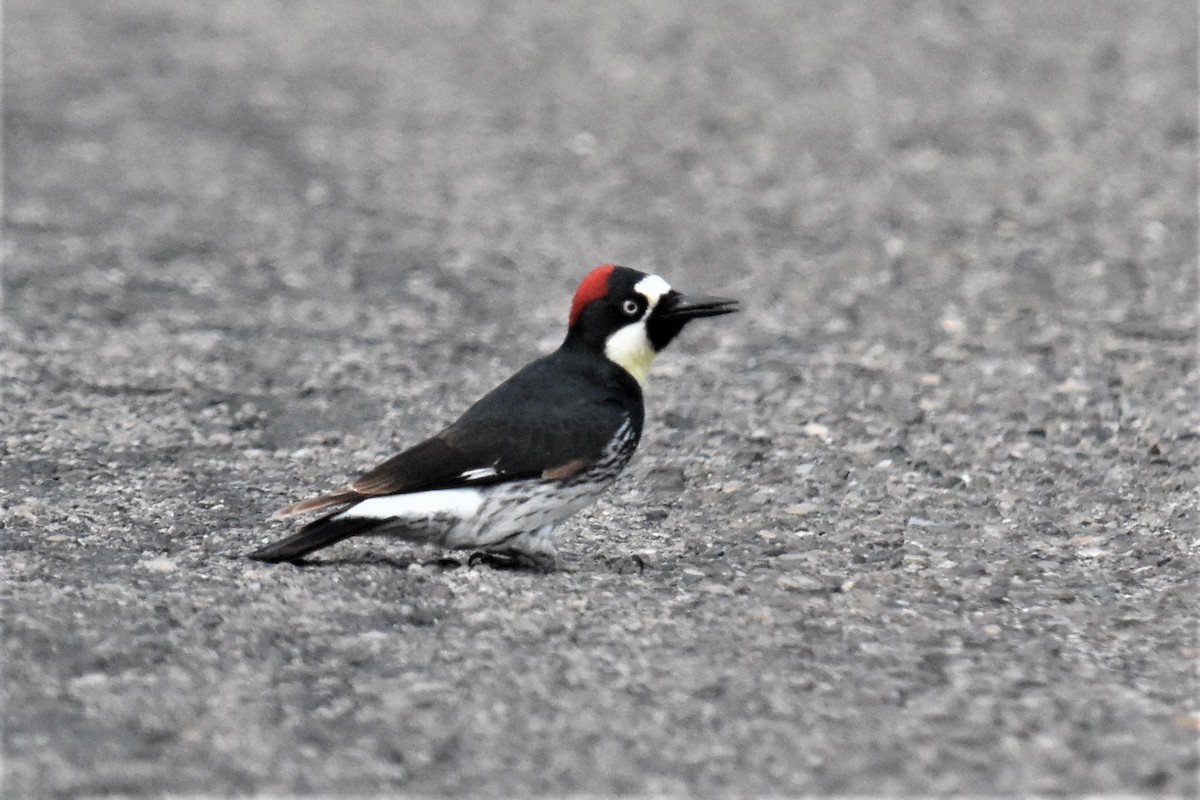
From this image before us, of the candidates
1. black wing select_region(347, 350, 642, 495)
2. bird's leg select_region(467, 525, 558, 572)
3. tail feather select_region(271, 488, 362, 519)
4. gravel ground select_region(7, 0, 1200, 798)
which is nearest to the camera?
gravel ground select_region(7, 0, 1200, 798)

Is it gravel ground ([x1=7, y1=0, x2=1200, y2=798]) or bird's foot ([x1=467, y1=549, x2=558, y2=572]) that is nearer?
gravel ground ([x1=7, y1=0, x2=1200, y2=798])

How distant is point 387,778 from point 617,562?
1.57 metres

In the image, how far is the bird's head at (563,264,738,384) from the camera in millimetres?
5215

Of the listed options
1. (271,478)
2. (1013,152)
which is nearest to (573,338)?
(271,478)

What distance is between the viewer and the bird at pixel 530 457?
4691 mm

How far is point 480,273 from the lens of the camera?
28.3 feet

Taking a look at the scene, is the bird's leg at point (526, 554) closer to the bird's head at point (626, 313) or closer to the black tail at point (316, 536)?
the black tail at point (316, 536)

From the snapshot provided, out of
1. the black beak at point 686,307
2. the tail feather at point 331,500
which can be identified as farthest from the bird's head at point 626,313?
the tail feather at point 331,500

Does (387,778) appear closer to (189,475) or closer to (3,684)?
(3,684)

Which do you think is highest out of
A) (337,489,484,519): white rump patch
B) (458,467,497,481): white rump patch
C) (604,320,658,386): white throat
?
(604,320,658,386): white throat

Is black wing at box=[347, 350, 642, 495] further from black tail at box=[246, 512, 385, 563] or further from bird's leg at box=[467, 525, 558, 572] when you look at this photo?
bird's leg at box=[467, 525, 558, 572]

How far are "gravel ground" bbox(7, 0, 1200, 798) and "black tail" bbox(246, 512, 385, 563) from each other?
0.07m

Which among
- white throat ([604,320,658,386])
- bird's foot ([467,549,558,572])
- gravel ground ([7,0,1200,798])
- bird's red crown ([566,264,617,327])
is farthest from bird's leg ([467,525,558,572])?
bird's red crown ([566,264,617,327])

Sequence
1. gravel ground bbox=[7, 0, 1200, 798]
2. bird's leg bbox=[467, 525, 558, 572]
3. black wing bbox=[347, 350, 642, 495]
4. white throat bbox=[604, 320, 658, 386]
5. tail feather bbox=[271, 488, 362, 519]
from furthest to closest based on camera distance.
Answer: white throat bbox=[604, 320, 658, 386] < bird's leg bbox=[467, 525, 558, 572] < black wing bbox=[347, 350, 642, 495] < tail feather bbox=[271, 488, 362, 519] < gravel ground bbox=[7, 0, 1200, 798]
